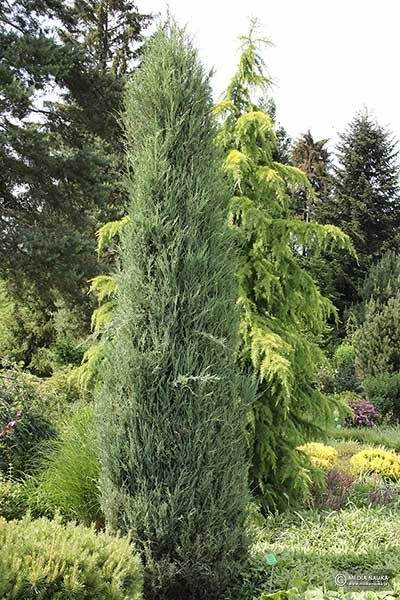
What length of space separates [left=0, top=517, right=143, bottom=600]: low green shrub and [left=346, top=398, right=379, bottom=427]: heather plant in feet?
29.4

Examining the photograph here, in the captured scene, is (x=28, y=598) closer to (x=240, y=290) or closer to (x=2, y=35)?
(x=240, y=290)

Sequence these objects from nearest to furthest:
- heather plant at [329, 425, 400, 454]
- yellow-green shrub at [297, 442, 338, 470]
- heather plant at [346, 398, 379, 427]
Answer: yellow-green shrub at [297, 442, 338, 470]
heather plant at [329, 425, 400, 454]
heather plant at [346, 398, 379, 427]

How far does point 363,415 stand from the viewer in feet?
35.3

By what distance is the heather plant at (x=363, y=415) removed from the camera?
10.8 meters

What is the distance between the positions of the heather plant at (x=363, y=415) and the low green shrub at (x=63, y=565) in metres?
8.97

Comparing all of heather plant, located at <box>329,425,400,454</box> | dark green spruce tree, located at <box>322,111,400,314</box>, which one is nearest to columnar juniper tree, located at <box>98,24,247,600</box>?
heather plant, located at <box>329,425,400,454</box>

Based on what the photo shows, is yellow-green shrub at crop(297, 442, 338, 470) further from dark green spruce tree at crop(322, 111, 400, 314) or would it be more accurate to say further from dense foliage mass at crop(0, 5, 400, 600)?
dark green spruce tree at crop(322, 111, 400, 314)

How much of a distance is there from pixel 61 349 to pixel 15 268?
2.60 metres

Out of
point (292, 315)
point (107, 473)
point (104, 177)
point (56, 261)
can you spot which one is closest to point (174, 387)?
point (107, 473)

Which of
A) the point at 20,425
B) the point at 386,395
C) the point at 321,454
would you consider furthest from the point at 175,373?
the point at 386,395

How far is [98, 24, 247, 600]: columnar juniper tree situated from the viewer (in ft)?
10.0

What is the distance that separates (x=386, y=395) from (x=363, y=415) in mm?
1368

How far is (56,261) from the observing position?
38.4 feet

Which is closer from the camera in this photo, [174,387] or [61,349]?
[174,387]
